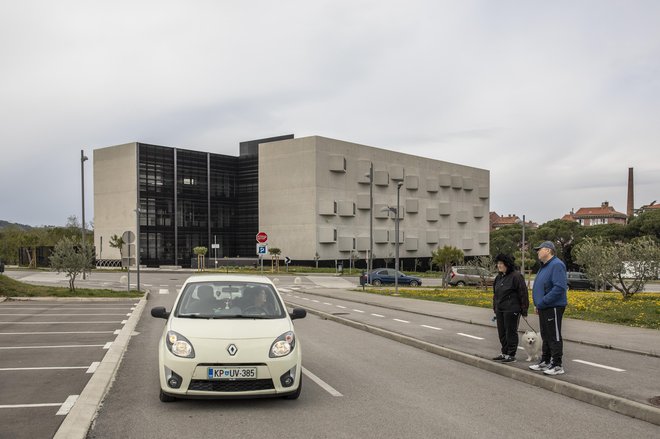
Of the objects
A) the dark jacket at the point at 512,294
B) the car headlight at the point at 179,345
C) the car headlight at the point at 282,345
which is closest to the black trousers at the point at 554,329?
the dark jacket at the point at 512,294

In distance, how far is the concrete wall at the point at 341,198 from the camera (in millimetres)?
64125

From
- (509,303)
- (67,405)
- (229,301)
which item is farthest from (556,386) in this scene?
(67,405)

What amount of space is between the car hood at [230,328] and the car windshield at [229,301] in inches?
7.6

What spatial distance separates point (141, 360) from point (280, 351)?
4.08 m

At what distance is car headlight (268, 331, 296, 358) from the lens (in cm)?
604

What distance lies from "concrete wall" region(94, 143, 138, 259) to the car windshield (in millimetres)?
62175

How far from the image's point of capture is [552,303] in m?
7.46

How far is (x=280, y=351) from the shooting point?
608 cm

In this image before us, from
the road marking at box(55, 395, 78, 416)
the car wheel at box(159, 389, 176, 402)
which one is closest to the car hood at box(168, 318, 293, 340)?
the car wheel at box(159, 389, 176, 402)

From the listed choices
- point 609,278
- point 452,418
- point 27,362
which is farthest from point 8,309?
point 609,278

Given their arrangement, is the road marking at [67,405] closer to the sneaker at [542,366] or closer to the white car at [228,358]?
the white car at [228,358]

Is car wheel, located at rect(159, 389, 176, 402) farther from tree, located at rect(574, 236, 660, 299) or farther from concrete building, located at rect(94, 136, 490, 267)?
concrete building, located at rect(94, 136, 490, 267)

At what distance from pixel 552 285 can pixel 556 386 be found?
1300mm

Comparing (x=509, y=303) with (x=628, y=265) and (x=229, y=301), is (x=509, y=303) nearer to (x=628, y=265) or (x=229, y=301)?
(x=229, y=301)
